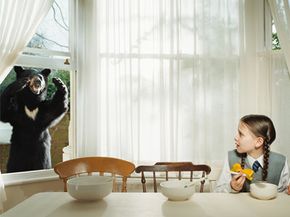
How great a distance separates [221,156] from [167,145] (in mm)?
437

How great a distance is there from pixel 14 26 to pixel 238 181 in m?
1.76

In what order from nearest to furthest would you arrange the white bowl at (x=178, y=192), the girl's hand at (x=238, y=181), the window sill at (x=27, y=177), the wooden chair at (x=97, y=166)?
the white bowl at (x=178, y=192)
the girl's hand at (x=238, y=181)
the wooden chair at (x=97, y=166)
the window sill at (x=27, y=177)

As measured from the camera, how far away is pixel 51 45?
2344 millimetres

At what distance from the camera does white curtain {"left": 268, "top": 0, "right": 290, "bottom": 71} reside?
7.48 feet

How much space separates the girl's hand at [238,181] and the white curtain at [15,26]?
1.62 meters

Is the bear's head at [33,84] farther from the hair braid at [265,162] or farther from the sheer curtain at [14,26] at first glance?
the hair braid at [265,162]

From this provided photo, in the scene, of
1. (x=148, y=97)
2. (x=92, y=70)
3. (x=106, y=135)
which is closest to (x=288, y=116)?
(x=148, y=97)

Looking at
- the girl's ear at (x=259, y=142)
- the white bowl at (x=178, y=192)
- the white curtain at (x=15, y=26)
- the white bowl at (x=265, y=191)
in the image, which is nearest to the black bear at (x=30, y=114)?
the white curtain at (x=15, y=26)

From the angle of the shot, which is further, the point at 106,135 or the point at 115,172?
the point at 106,135

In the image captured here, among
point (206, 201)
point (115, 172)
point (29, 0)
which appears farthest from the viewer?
point (29, 0)

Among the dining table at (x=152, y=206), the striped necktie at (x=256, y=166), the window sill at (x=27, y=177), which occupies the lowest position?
the window sill at (x=27, y=177)

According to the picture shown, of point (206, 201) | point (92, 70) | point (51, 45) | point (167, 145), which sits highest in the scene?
point (51, 45)

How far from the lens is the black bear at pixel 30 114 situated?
223 cm

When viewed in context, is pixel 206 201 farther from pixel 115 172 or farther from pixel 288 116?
pixel 288 116
